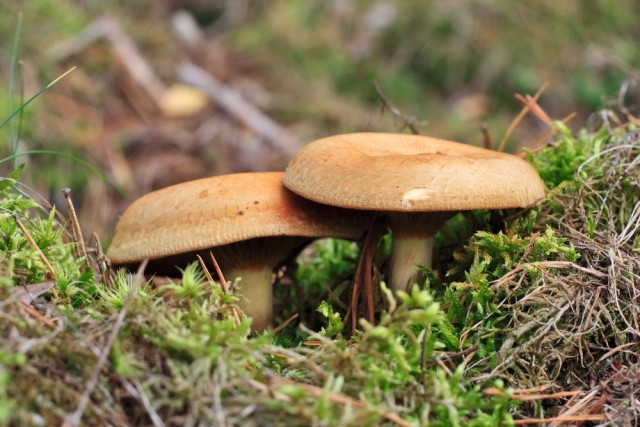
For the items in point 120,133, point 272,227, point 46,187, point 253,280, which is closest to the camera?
point 272,227

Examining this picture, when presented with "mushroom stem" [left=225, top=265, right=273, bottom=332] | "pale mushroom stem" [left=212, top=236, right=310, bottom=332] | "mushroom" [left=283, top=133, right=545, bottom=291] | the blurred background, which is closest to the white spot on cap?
"mushroom" [left=283, top=133, right=545, bottom=291]

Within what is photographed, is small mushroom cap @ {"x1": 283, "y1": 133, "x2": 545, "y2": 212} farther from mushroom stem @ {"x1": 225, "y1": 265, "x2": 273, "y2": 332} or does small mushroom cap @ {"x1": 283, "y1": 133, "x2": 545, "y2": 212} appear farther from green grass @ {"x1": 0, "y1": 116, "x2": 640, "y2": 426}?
mushroom stem @ {"x1": 225, "y1": 265, "x2": 273, "y2": 332}

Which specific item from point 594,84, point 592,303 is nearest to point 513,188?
point 592,303

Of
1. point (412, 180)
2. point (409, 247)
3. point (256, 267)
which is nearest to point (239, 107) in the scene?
point (256, 267)

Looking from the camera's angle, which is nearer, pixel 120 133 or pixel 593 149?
pixel 593 149

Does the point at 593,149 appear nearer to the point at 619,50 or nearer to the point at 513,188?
the point at 513,188

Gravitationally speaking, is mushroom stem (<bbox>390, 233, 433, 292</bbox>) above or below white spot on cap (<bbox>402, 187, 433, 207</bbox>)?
below

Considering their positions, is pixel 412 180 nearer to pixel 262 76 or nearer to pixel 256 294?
A: pixel 256 294

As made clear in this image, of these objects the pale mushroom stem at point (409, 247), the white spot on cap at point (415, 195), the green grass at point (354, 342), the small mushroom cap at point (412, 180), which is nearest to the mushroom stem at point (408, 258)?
the pale mushroom stem at point (409, 247)
